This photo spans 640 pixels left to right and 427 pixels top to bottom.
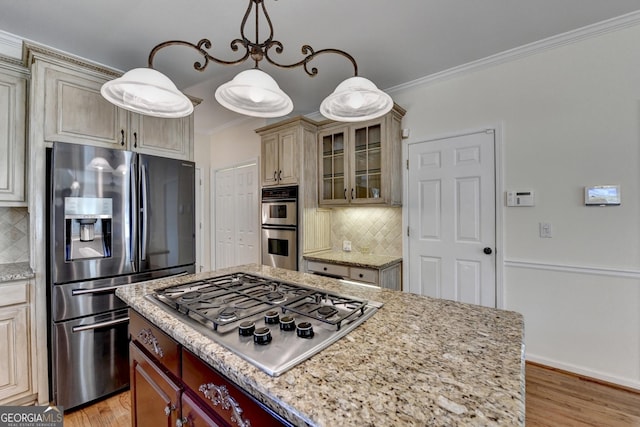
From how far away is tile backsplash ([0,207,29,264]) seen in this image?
2.17m

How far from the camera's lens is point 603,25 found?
2.05m

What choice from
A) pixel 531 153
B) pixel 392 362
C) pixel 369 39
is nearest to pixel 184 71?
pixel 369 39

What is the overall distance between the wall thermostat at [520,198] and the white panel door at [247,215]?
9.96ft

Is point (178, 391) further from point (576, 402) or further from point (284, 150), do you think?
point (284, 150)

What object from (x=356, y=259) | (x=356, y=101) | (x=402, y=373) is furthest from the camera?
(x=356, y=259)

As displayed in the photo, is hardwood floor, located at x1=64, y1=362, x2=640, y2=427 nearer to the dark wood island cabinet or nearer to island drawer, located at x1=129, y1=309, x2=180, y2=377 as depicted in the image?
the dark wood island cabinet

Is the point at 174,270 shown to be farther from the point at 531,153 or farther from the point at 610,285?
the point at 610,285

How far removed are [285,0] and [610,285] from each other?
3.02 metres

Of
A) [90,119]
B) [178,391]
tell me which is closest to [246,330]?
[178,391]

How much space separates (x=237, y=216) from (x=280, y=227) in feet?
→ 4.92

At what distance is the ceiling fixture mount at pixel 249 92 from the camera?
119 centimetres

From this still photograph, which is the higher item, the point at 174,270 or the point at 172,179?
the point at 172,179

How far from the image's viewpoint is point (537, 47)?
229 centimetres

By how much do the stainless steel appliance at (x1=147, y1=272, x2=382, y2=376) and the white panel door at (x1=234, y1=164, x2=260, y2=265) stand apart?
2.68 m
